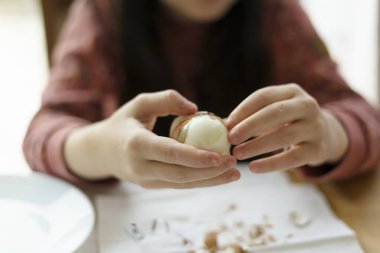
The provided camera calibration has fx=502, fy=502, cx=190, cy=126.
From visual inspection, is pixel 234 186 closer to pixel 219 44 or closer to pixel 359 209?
pixel 359 209

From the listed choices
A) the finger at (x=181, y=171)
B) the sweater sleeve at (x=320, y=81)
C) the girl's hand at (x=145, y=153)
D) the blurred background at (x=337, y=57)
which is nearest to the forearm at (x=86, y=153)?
the girl's hand at (x=145, y=153)

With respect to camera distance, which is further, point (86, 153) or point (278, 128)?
point (86, 153)

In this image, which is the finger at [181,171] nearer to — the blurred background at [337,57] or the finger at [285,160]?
the finger at [285,160]

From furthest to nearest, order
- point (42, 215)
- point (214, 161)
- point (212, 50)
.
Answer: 1. point (212, 50)
2. point (42, 215)
3. point (214, 161)

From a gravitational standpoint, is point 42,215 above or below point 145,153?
below

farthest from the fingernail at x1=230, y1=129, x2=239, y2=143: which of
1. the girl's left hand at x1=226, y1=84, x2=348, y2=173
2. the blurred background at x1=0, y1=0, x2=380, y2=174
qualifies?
the blurred background at x1=0, y1=0, x2=380, y2=174

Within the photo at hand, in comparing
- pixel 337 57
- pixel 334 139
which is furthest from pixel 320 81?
pixel 337 57

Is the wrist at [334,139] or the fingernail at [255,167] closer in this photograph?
the fingernail at [255,167]

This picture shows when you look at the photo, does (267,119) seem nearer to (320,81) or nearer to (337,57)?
(320,81)
